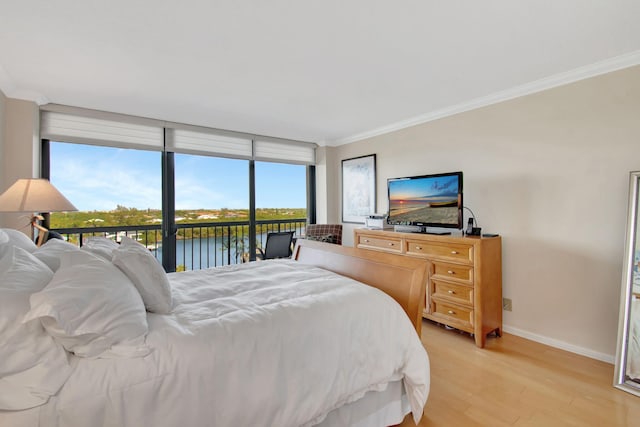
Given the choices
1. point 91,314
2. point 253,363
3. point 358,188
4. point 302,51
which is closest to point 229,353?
point 253,363

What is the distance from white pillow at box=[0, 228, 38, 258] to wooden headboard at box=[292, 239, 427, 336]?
5.95 ft

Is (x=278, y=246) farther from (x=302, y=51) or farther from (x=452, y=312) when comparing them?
(x=302, y=51)

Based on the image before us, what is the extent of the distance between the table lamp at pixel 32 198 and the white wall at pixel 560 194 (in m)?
3.71

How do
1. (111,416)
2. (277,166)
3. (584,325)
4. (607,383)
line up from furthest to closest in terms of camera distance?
(277,166), (584,325), (607,383), (111,416)

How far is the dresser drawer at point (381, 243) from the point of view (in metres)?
3.33

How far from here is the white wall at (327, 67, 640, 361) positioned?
227 centimetres

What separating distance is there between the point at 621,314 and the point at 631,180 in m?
0.97

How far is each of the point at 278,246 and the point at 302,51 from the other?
91.6 inches

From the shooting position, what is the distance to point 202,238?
169 inches

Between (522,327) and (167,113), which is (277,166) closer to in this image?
(167,113)

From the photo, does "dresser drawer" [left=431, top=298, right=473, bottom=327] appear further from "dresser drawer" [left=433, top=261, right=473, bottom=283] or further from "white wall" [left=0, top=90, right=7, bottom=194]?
"white wall" [left=0, top=90, right=7, bottom=194]

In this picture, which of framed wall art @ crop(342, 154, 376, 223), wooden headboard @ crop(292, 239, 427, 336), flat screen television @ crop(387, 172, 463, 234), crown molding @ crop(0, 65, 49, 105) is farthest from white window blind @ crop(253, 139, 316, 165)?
Answer: wooden headboard @ crop(292, 239, 427, 336)

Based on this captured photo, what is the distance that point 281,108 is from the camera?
324 cm

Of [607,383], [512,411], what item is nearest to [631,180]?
[607,383]
